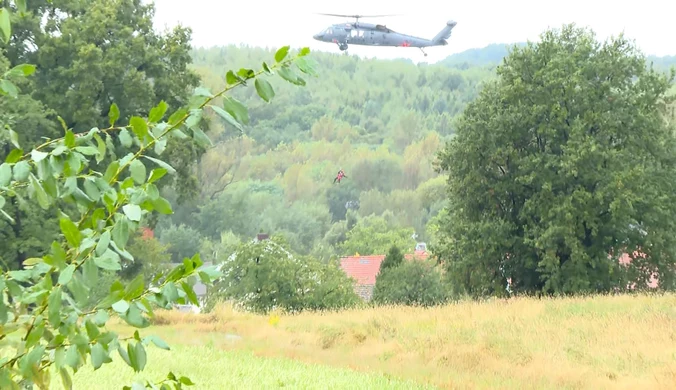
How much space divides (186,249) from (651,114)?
60296 mm

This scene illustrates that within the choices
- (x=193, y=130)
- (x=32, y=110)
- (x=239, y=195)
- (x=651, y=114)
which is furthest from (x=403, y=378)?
(x=239, y=195)

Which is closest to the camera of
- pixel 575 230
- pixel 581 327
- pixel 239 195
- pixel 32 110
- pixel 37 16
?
pixel 581 327

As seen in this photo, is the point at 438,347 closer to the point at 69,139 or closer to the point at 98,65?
the point at 69,139

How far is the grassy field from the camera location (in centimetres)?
1210

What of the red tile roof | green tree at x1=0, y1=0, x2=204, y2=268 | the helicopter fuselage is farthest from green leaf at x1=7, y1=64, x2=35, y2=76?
the helicopter fuselage

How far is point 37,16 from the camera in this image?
2877 cm

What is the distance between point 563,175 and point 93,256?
30.2m

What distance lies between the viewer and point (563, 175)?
1225 inches

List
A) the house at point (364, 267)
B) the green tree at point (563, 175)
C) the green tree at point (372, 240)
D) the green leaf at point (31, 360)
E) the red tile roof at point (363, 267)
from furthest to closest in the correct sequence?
the green tree at point (372, 240) < the red tile roof at point (363, 267) < the house at point (364, 267) < the green tree at point (563, 175) < the green leaf at point (31, 360)

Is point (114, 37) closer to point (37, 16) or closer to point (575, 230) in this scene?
point (37, 16)

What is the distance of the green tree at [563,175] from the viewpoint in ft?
101

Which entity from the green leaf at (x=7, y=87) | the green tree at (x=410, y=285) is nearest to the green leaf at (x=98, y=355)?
the green leaf at (x=7, y=87)

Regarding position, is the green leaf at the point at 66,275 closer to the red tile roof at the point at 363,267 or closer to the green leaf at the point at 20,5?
the green leaf at the point at 20,5

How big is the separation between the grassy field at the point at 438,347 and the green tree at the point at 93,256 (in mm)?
7810
